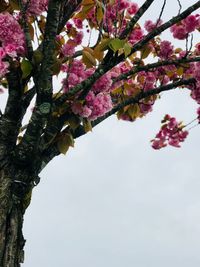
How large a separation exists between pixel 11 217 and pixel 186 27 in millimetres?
3728

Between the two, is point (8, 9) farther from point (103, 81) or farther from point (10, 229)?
point (10, 229)

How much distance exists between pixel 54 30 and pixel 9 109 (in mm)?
1178

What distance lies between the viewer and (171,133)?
9547 mm

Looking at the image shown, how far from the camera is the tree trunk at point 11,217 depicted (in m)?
5.23

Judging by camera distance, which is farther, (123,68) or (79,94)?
(123,68)

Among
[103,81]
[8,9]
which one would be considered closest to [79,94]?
[103,81]

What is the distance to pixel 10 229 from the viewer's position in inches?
210

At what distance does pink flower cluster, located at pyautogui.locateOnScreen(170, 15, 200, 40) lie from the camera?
701 cm

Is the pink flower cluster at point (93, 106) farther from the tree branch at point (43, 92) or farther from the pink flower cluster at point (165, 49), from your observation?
the pink flower cluster at point (165, 49)

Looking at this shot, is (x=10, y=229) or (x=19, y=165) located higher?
(x=19, y=165)

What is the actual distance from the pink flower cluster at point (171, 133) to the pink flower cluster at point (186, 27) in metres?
2.41

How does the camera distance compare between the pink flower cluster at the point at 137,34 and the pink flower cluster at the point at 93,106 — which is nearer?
the pink flower cluster at the point at 93,106

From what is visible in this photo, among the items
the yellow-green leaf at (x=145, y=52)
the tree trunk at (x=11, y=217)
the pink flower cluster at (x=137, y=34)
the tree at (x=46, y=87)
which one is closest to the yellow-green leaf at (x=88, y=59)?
the tree at (x=46, y=87)

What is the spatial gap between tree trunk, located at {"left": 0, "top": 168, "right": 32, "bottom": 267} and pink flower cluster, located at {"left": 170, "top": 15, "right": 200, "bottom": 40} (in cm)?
319
